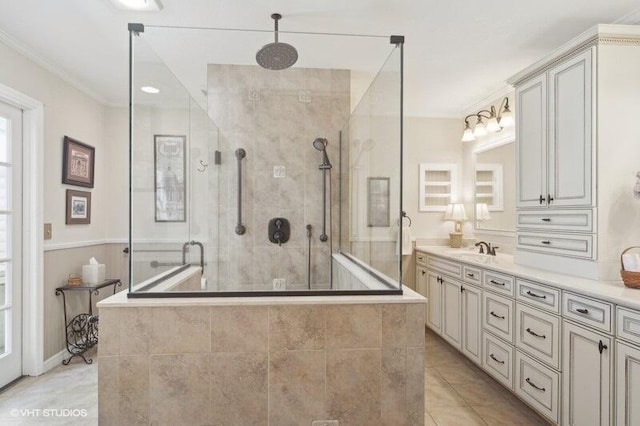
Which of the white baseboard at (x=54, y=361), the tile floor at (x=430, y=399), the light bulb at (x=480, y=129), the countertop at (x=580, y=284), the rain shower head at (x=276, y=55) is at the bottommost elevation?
the tile floor at (x=430, y=399)

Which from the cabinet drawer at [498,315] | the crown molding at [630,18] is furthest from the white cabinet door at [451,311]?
the crown molding at [630,18]

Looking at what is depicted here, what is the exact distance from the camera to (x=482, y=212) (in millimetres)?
3842

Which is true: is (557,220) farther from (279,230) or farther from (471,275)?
(279,230)

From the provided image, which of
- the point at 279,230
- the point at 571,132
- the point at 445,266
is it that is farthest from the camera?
the point at 445,266

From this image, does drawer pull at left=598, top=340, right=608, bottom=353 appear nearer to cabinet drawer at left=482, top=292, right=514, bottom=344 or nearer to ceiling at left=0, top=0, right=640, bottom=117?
cabinet drawer at left=482, top=292, right=514, bottom=344

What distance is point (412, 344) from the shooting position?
1.72 metres

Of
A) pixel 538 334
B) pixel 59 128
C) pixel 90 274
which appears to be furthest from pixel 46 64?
pixel 538 334

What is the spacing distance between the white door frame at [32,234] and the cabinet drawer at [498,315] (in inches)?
135

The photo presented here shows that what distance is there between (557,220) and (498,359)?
3.42 ft

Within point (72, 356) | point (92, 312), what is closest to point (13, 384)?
point (72, 356)

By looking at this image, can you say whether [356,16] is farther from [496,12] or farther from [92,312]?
[92,312]

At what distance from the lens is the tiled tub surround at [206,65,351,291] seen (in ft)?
8.21

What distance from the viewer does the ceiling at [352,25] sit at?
83.0 inches

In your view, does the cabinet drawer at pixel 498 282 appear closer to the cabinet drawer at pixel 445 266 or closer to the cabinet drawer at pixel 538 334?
the cabinet drawer at pixel 538 334
